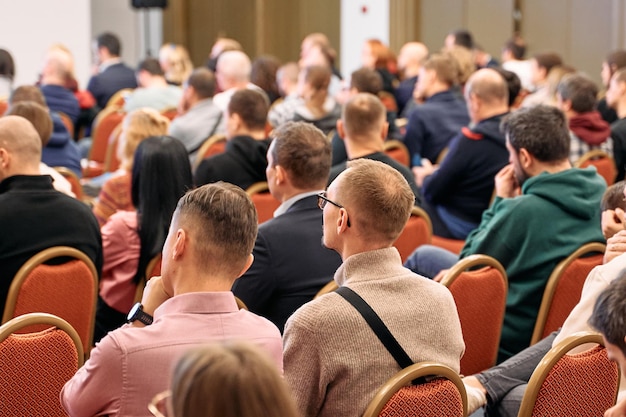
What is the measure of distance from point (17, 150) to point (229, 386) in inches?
111

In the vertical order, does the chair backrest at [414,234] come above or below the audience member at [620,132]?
below

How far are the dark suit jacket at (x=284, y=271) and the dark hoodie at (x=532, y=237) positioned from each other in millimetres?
707

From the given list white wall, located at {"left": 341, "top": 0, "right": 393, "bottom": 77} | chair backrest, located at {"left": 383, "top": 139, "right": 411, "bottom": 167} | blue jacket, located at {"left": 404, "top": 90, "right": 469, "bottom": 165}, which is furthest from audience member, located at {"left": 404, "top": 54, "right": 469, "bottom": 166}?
white wall, located at {"left": 341, "top": 0, "right": 393, "bottom": 77}

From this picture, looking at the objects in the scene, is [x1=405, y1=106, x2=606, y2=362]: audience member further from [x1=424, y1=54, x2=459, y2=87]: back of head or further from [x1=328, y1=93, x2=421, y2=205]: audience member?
[x1=424, y1=54, x2=459, y2=87]: back of head

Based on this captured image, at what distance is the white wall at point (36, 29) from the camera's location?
11125 millimetres

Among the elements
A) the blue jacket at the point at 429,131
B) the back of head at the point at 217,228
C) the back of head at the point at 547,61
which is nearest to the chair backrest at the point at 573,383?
the back of head at the point at 217,228

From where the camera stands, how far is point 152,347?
7.23 feet

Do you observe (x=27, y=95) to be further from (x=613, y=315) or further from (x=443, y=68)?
(x=613, y=315)

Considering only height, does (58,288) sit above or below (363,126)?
below

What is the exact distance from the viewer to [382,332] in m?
2.45

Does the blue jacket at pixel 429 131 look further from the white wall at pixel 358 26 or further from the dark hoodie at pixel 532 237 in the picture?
the white wall at pixel 358 26

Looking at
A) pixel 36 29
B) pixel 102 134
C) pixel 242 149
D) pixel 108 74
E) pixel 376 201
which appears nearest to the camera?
pixel 376 201

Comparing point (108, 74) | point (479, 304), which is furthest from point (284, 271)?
point (108, 74)

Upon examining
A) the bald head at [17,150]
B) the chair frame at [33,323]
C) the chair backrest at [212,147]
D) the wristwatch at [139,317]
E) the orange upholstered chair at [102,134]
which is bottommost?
the orange upholstered chair at [102,134]
